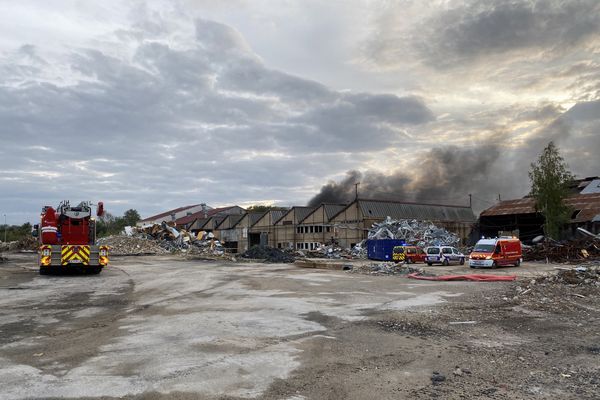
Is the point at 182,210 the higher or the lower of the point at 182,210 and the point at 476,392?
the higher

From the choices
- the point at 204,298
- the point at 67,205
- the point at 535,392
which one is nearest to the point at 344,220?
the point at 67,205

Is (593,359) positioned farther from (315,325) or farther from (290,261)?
(290,261)

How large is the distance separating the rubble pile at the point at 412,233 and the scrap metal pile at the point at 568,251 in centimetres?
1216

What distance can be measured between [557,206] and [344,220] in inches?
955

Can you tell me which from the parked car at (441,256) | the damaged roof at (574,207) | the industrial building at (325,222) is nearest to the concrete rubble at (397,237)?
the industrial building at (325,222)

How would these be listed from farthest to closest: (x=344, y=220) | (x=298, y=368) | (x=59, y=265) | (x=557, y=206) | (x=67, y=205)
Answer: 1. (x=344, y=220)
2. (x=557, y=206)
3. (x=67, y=205)
4. (x=59, y=265)
5. (x=298, y=368)

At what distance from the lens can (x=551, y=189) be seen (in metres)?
48.4

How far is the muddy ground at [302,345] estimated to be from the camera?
6434mm

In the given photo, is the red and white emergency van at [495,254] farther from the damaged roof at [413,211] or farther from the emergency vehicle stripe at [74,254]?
the damaged roof at [413,211]

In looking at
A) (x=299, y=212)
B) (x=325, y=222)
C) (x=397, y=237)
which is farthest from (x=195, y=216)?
(x=397, y=237)

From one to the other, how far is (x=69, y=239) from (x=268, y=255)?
22.5 m

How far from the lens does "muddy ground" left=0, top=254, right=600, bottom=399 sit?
6.43 m

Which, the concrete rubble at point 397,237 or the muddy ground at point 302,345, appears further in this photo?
the concrete rubble at point 397,237

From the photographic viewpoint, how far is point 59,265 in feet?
75.2
